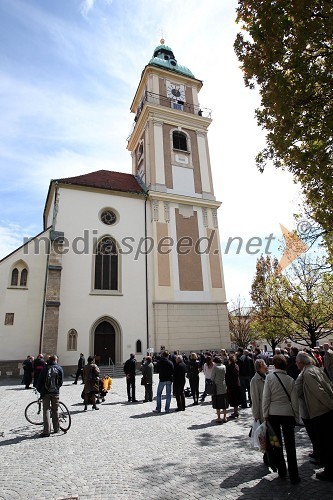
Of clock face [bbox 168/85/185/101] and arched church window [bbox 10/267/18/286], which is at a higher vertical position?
clock face [bbox 168/85/185/101]

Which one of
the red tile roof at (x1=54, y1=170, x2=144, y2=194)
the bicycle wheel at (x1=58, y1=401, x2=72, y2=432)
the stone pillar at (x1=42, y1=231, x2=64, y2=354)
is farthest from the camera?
the red tile roof at (x1=54, y1=170, x2=144, y2=194)

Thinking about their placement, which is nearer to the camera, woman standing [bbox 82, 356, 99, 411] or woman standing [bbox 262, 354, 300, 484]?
woman standing [bbox 262, 354, 300, 484]

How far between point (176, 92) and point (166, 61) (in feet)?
14.1

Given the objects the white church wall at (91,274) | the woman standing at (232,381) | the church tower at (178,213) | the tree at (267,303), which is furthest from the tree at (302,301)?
the woman standing at (232,381)

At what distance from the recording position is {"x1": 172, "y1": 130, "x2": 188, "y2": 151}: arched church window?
94.8ft

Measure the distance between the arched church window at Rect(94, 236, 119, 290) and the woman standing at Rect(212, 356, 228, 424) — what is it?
1496cm

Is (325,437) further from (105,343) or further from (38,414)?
(105,343)

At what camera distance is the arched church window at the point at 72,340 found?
19.9 m

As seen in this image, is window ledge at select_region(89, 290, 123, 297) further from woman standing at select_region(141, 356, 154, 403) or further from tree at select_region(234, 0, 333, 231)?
tree at select_region(234, 0, 333, 231)

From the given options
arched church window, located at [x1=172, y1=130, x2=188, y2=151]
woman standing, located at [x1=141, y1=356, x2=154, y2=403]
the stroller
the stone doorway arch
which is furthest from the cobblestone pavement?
arched church window, located at [x1=172, y1=130, x2=188, y2=151]

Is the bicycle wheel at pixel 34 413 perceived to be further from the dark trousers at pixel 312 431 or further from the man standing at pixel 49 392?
the dark trousers at pixel 312 431

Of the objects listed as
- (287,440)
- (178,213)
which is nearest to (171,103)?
(178,213)

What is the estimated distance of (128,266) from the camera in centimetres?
2305

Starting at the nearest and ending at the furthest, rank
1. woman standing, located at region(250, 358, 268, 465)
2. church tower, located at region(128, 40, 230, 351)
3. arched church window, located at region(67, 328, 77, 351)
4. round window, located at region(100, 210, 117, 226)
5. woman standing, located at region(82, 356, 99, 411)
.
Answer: woman standing, located at region(250, 358, 268, 465)
woman standing, located at region(82, 356, 99, 411)
arched church window, located at region(67, 328, 77, 351)
church tower, located at region(128, 40, 230, 351)
round window, located at region(100, 210, 117, 226)
